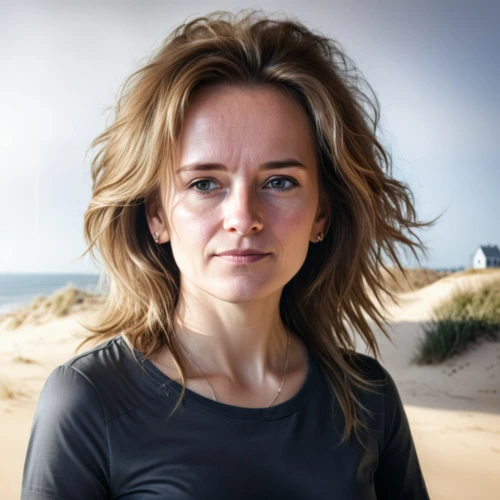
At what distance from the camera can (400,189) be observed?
152 centimetres

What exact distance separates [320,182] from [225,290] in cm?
32

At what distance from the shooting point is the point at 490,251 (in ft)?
8.87

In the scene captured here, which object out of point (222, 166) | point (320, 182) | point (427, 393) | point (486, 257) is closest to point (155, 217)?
point (222, 166)

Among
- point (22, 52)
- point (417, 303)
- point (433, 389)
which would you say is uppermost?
point (22, 52)

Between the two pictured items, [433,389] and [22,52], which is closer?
[22,52]

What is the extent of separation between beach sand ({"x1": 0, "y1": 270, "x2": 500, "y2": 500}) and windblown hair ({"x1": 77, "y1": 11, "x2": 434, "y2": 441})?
848 mm

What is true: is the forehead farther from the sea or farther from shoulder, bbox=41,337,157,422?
the sea

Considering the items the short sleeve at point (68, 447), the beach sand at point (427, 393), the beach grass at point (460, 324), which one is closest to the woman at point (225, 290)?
the short sleeve at point (68, 447)

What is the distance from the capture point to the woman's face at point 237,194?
1202mm

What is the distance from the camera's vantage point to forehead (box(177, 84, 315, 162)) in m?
1.21

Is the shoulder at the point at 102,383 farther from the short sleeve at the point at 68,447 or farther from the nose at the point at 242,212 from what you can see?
the nose at the point at 242,212

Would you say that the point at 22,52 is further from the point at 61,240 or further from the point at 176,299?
the point at 176,299

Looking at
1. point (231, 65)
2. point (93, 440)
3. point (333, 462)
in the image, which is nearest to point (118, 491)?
point (93, 440)

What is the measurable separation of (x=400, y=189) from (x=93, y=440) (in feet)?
2.76
